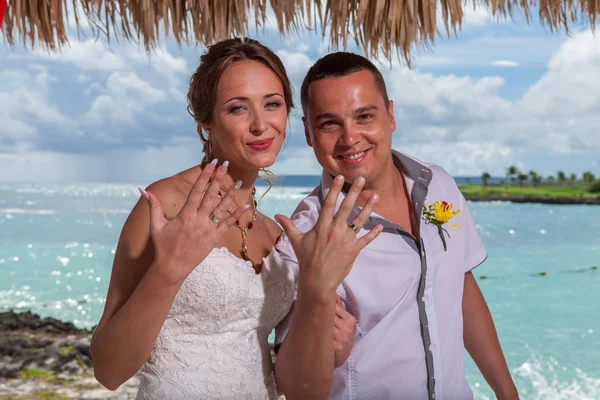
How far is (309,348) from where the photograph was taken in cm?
181

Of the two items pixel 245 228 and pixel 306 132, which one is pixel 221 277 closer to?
pixel 245 228

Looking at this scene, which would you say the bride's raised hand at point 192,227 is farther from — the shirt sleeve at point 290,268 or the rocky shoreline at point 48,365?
the rocky shoreline at point 48,365

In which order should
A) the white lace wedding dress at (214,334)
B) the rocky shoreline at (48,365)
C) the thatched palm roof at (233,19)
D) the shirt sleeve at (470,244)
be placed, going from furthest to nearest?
1. the rocky shoreline at (48,365)
2. the thatched palm roof at (233,19)
3. the shirt sleeve at (470,244)
4. the white lace wedding dress at (214,334)

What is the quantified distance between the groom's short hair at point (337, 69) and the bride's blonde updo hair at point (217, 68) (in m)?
0.06

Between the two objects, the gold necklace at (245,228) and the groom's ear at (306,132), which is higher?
the groom's ear at (306,132)

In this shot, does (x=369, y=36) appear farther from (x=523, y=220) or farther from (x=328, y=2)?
(x=523, y=220)

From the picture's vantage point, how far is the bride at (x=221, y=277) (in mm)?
1819

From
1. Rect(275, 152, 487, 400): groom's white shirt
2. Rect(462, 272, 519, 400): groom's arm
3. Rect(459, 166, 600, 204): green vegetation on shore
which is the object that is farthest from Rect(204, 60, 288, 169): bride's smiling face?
Rect(459, 166, 600, 204): green vegetation on shore

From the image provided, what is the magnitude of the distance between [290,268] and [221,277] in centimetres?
26

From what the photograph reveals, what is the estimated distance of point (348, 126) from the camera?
2.01 meters

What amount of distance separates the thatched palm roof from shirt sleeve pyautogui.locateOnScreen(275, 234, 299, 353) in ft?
6.15

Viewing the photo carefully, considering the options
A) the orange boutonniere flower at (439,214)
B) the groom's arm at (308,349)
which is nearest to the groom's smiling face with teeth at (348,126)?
the orange boutonniere flower at (439,214)

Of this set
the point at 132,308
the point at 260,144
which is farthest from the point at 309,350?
the point at 260,144

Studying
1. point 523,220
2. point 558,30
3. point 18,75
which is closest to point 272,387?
point 558,30
